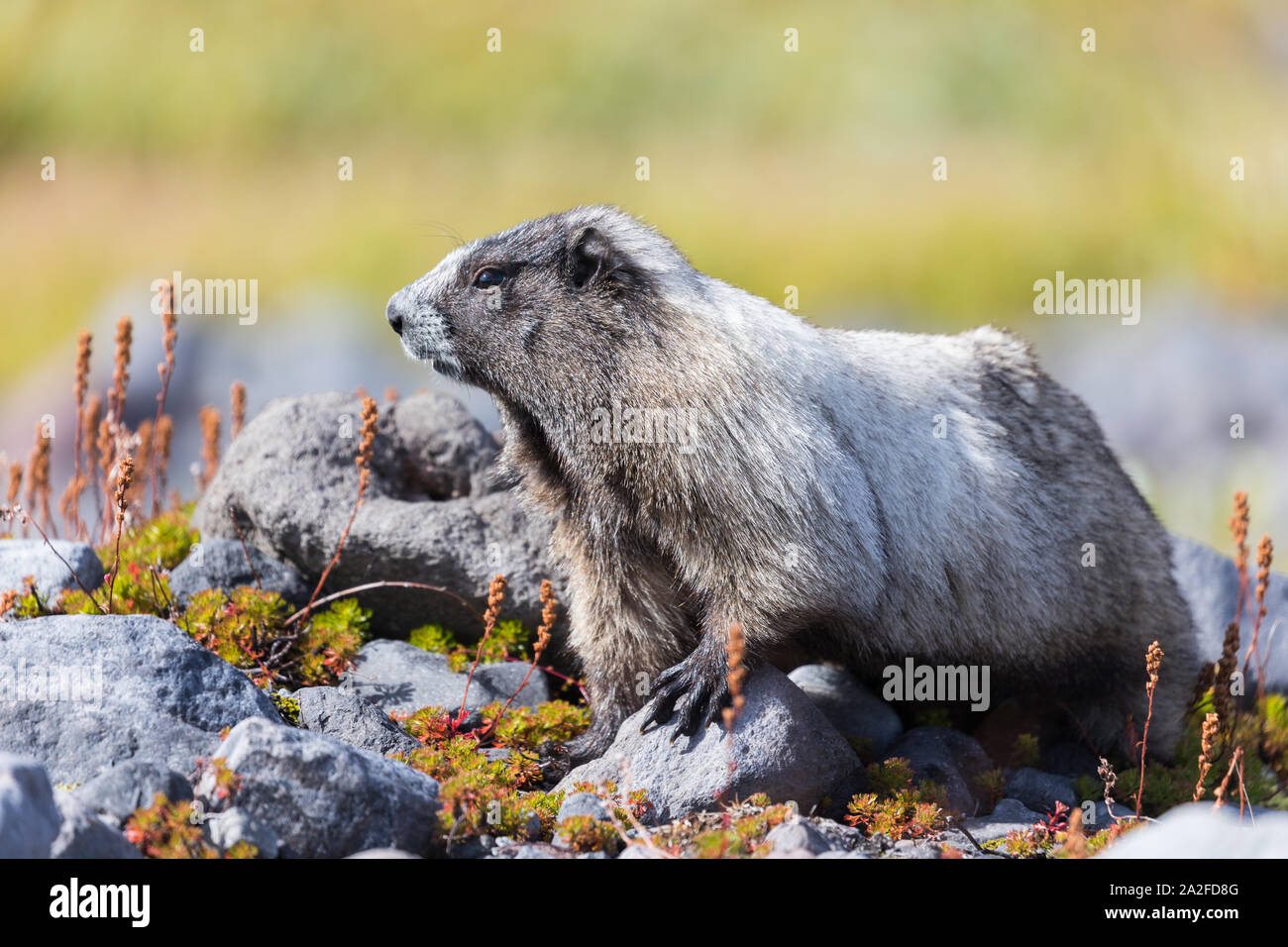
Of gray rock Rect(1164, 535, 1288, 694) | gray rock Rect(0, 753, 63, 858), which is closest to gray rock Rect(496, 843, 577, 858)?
gray rock Rect(0, 753, 63, 858)

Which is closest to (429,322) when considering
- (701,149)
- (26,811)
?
(26,811)

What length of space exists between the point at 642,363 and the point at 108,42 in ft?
58.2

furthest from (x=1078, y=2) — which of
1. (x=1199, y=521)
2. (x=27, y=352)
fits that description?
(x=27, y=352)

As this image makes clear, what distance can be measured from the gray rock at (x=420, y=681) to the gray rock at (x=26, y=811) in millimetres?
2641

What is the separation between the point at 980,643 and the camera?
7.37 metres

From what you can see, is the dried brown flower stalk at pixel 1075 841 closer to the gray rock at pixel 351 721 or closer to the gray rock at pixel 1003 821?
the gray rock at pixel 1003 821

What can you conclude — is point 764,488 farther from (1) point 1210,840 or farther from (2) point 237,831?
(2) point 237,831

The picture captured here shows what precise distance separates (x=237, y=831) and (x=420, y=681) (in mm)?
2747

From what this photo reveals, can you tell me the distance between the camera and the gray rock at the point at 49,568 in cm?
751

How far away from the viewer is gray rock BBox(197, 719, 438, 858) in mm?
5199

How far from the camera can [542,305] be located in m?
6.99

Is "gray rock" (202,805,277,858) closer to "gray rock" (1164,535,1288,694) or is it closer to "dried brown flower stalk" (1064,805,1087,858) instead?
"dried brown flower stalk" (1064,805,1087,858)

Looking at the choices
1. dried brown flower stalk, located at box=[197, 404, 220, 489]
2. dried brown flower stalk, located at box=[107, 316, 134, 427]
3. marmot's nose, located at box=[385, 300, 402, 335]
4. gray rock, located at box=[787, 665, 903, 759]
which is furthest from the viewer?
dried brown flower stalk, located at box=[197, 404, 220, 489]

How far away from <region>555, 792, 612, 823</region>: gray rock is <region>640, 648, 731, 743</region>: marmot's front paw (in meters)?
0.66
